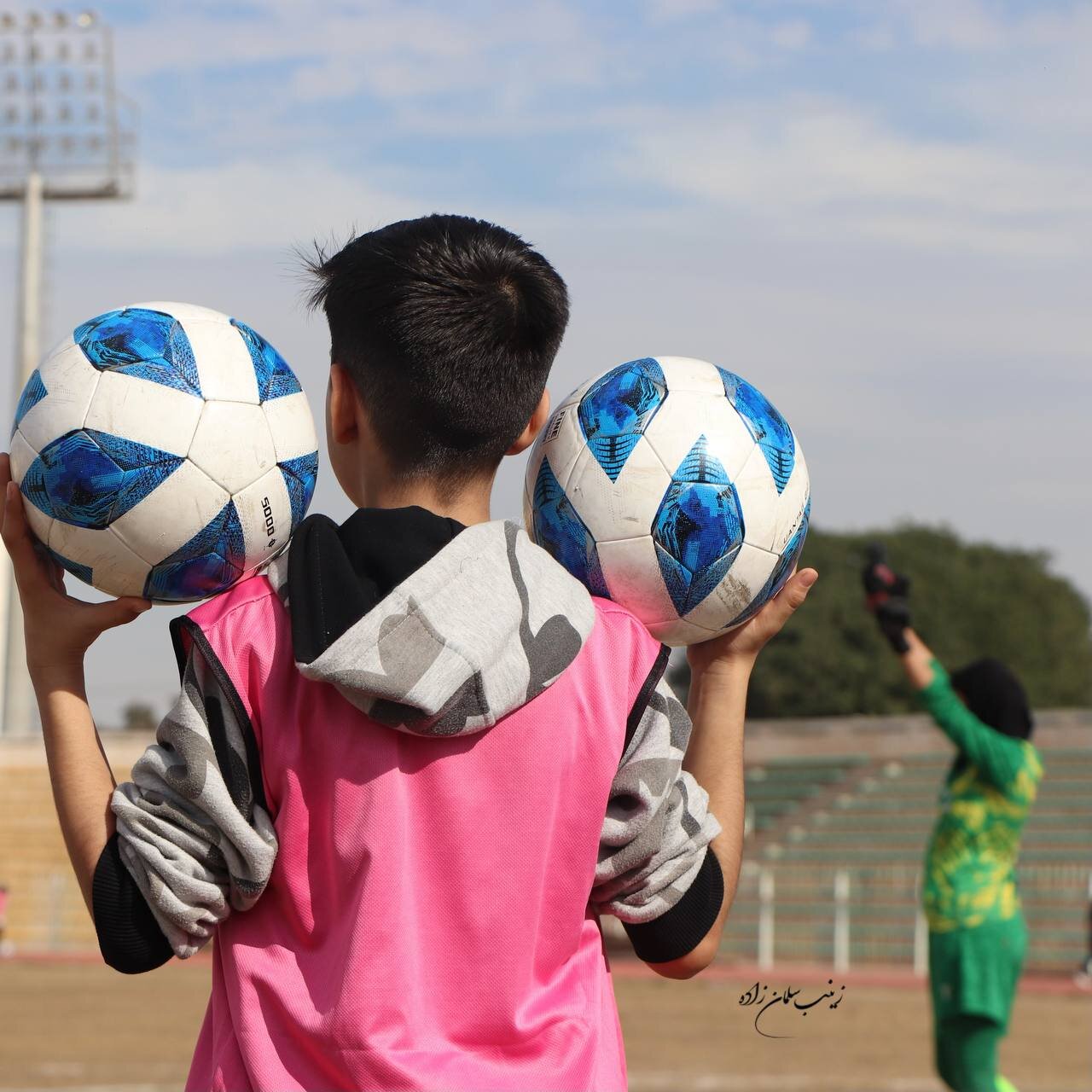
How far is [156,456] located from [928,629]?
1733 inches

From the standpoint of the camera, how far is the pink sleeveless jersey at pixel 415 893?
201 centimetres

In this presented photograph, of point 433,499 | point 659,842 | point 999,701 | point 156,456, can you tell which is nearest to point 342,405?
point 433,499

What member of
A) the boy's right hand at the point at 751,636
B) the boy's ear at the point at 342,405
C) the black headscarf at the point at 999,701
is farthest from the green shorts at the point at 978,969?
the boy's ear at the point at 342,405

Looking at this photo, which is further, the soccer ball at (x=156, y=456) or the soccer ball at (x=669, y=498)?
the soccer ball at (x=669, y=498)

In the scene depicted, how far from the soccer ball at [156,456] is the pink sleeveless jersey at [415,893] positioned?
0.28m

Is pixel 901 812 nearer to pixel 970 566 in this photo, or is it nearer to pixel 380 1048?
pixel 970 566

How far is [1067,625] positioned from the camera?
45.2 metres

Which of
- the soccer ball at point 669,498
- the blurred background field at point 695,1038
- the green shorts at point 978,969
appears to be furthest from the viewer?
the blurred background field at point 695,1038

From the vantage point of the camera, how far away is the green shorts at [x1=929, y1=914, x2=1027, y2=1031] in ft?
21.7

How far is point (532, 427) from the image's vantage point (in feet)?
7.73

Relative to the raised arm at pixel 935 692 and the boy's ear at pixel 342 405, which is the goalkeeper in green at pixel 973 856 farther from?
the boy's ear at pixel 342 405

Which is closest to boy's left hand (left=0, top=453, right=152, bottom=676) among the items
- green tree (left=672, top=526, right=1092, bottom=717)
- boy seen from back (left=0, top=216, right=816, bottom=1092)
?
boy seen from back (left=0, top=216, right=816, bottom=1092)

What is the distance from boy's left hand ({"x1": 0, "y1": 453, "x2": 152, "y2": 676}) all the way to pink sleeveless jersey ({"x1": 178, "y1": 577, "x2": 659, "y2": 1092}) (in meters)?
0.31

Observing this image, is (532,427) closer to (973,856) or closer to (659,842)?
(659,842)
